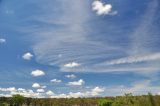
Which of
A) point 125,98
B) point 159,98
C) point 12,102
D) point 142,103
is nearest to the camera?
point 159,98

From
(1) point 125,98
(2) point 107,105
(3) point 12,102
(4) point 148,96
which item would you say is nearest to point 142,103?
(4) point 148,96

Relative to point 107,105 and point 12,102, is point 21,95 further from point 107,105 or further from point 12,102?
point 107,105

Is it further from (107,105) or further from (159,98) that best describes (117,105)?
(159,98)

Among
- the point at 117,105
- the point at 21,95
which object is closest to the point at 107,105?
the point at 117,105

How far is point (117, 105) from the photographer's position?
89625 millimetres

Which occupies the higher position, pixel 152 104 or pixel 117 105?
pixel 117 105

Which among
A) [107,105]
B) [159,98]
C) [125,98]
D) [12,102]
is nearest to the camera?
[159,98]

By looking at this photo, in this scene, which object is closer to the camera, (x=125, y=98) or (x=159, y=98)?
(x=159, y=98)

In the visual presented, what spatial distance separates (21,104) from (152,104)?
592 ft

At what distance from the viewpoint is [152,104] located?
83.8 feet

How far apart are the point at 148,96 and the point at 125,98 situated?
59895mm

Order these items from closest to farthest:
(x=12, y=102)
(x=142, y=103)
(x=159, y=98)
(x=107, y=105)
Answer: (x=159, y=98), (x=142, y=103), (x=107, y=105), (x=12, y=102)

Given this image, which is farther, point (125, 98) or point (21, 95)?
point (21, 95)

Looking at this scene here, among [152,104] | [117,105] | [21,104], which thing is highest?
[21,104]
